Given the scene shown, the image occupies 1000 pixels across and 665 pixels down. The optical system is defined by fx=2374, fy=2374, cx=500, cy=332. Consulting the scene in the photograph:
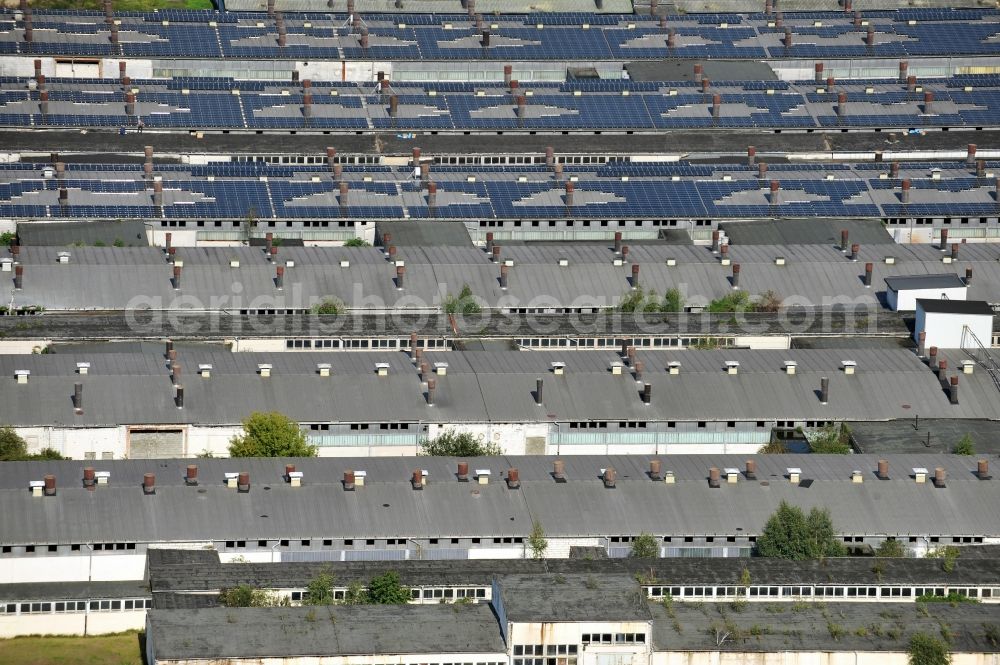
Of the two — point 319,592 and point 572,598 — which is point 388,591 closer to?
point 319,592

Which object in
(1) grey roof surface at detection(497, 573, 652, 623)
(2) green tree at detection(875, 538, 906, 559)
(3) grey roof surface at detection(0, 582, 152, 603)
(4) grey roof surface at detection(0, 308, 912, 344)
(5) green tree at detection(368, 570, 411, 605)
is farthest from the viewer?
(4) grey roof surface at detection(0, 308, 912, 344)

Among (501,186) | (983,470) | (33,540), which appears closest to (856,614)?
(983,470)

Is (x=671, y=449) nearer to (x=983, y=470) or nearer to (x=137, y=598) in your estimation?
(x=983, y=470)

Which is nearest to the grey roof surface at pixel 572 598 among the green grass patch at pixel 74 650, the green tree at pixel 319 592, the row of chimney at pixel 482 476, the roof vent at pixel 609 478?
the green tree at pixel 319 592

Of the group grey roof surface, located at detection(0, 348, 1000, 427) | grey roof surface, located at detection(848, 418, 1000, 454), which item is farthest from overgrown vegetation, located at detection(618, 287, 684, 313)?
grey roof surface, located at detection(848, 418, 1000, 454)

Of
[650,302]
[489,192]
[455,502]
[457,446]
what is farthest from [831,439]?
[489,192]

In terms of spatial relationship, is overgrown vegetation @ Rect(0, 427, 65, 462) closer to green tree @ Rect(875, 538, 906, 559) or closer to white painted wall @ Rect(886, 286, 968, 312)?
green tree @ Rect(875, 538, 906, 559)
